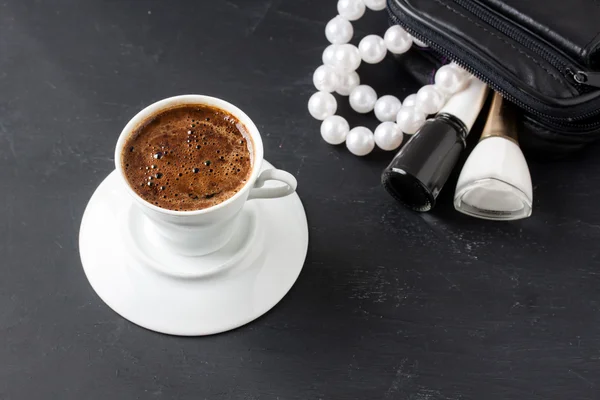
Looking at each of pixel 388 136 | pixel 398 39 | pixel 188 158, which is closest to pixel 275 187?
pixel 188 158

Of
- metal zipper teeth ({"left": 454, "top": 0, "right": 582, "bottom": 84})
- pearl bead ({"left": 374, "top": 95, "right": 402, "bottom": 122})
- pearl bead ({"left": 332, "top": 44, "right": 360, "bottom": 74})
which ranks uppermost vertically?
metal zipper teeth ({"left": 454, "top": 0, "right": 582, "bottom": 84})

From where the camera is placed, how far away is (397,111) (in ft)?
3.28

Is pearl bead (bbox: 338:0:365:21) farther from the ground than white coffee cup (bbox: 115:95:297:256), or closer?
farther from the ground

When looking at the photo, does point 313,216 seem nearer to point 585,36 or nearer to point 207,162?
point 207,162

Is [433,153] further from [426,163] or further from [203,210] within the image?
[203,210]

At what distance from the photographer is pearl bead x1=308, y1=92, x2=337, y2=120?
0.99 m

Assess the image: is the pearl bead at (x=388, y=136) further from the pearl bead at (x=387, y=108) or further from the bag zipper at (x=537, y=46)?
the bag zipper at (x=537, y=46)

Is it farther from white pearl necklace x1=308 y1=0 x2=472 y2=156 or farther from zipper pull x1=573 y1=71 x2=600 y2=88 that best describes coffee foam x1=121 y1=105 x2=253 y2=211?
zipper pull x1=573 y1=71 x2=600 y2=88

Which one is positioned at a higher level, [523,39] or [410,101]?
[523,39]

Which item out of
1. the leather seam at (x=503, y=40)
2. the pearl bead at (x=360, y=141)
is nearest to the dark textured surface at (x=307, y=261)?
the pearl bead at (x=360, y=141)

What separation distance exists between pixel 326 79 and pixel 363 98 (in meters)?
0.06

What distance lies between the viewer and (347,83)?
3.34 ft

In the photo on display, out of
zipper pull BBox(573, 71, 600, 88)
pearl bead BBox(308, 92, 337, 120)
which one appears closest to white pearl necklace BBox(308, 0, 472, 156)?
pearl bead BBox(308, 92, 337, 120)

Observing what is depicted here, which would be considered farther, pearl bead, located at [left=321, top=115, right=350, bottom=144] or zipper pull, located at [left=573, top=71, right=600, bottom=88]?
pearl bead, located at [left=321, top=115, right=350, bottom=144]
